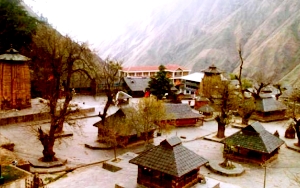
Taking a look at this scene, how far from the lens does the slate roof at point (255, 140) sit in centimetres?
3075

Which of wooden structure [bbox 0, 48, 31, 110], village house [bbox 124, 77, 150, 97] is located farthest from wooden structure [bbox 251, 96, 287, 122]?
wooden structure [bbox 0, 48, 31, 110]

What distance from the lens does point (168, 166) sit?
22500mm

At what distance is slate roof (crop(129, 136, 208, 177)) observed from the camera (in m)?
22.4

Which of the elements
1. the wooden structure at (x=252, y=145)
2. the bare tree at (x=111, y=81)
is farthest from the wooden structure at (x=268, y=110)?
the bare tree at (x=111, y=81)

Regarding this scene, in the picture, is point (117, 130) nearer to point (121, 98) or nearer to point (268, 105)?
point (121, 98)

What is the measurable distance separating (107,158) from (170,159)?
960 centimetres

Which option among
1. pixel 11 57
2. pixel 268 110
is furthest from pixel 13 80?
pixel 268 110

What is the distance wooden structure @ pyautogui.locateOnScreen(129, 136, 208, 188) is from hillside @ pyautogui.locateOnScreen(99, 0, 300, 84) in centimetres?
7253

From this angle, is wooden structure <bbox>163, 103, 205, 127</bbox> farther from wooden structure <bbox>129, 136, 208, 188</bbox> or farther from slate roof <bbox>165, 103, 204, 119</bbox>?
wooden structure <bbox>129, 136, 208, 188</bbox>

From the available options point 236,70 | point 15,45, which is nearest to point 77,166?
point 15,45

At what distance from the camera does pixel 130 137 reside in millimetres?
34125

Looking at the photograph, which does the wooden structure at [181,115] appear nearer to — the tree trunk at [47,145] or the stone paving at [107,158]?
the stone paving at [107,158]

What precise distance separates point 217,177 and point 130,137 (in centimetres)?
1024

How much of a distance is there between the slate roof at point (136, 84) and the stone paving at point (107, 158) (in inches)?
840
